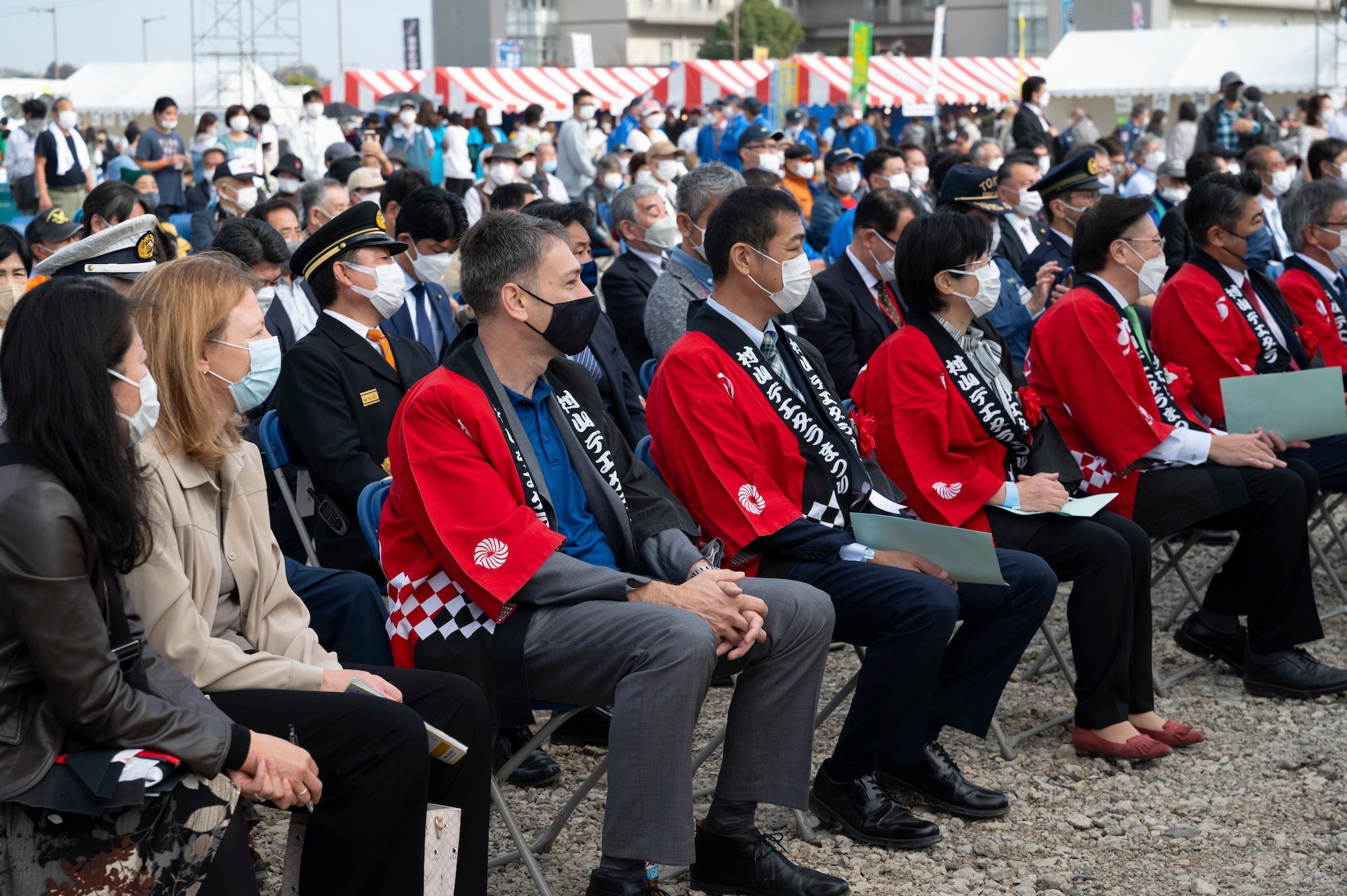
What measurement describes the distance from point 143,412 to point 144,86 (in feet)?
111

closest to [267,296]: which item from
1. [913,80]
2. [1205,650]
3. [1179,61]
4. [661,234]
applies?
[661,234]

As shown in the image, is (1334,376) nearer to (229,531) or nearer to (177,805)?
(229,531)

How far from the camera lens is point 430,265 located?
586 cm

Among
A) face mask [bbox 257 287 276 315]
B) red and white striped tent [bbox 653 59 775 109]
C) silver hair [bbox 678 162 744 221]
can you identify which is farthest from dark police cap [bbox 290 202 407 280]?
red and white striped tent [bbox 653 59 775 109]

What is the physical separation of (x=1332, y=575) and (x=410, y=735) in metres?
4.35

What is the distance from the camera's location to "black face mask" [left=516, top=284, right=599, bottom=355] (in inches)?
134

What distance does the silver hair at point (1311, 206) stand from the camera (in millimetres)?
6027

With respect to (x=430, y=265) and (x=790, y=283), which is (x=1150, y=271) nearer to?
(x=790, y=283)

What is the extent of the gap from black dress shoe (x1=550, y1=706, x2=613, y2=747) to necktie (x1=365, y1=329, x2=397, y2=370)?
1368 millimetres

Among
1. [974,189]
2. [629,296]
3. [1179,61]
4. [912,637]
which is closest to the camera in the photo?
[912,637]

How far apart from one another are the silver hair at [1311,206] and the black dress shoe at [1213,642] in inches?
81.2

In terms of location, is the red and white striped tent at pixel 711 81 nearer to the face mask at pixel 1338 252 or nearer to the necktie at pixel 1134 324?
the face mask at pixel 1338 252

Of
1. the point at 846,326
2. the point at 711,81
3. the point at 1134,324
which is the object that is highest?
the point at 711,81

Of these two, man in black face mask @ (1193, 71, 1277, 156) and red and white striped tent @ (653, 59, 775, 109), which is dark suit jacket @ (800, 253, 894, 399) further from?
red and white striped tent @ (653, 59, 775, 109)
